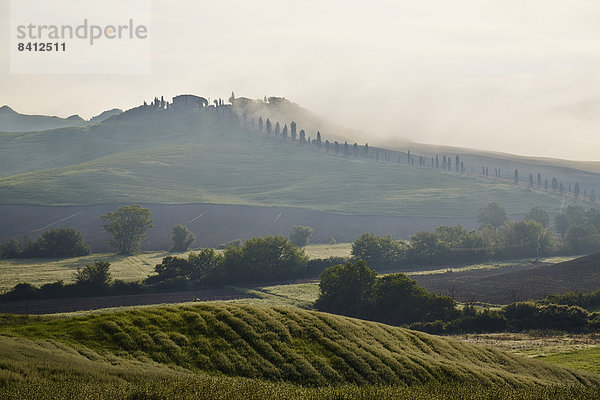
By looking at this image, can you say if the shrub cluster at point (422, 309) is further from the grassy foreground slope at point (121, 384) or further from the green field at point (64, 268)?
the grassy foreground slope at point (121, 384)

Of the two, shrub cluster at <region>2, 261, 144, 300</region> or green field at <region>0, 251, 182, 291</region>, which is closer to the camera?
shrub cluster at <region>2, 261, 144, 300</region>

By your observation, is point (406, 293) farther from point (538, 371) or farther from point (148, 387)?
point (148, 387)

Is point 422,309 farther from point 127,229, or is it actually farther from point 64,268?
point 127,229

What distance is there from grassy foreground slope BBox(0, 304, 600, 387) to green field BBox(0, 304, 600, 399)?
3.3 inches

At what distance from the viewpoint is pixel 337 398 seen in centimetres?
3256

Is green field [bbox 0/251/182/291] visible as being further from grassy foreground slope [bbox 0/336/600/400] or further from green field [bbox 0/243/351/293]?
grassy foreground slope [bbox 0/336/600/400]

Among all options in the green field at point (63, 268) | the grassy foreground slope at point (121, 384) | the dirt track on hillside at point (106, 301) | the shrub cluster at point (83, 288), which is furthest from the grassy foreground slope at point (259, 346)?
the green field at point (63, 268)

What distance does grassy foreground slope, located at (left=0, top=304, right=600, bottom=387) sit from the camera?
137ft

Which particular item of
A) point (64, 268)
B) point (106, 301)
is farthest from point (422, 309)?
point (64, 268)

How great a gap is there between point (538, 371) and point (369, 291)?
181 feet

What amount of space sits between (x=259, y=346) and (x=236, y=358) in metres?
2.37

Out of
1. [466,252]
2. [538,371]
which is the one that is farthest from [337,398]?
[466,252]

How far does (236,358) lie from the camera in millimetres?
42812

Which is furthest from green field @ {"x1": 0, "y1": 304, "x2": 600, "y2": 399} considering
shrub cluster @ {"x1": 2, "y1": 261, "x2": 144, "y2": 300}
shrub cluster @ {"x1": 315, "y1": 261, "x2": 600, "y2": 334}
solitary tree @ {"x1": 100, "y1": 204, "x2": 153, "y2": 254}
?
solitary tree @ {"x1": 100, "y1": 204, "x2": 153, "y2": 254}
